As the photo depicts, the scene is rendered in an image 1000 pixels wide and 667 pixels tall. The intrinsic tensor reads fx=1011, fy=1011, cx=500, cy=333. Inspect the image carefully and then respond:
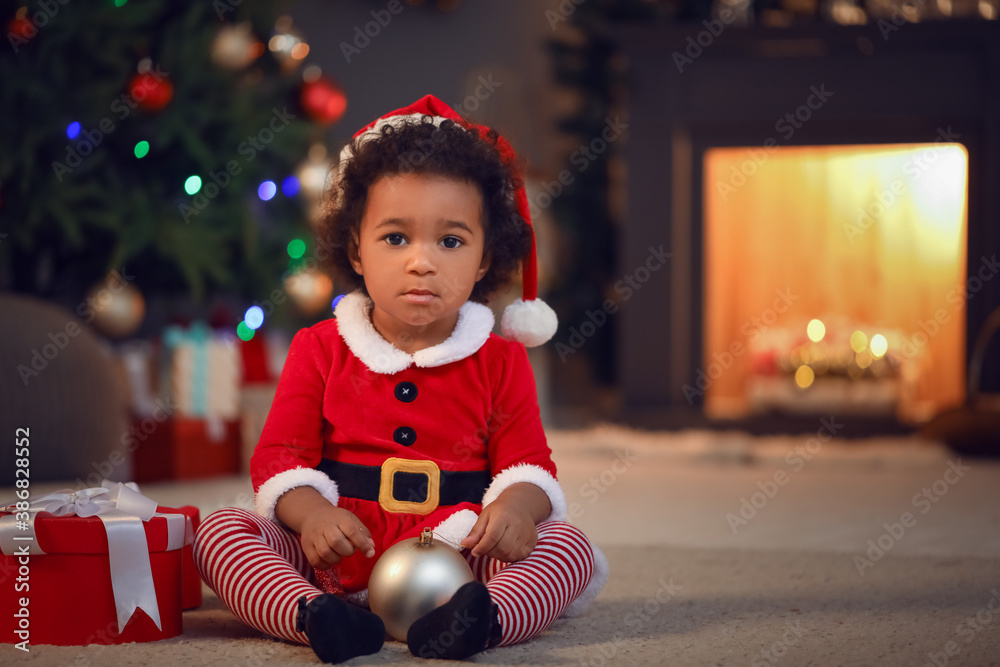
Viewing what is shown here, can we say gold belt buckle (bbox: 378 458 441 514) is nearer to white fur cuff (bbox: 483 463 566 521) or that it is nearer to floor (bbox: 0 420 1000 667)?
white fur cuff (bbox: 483 463 566 521)

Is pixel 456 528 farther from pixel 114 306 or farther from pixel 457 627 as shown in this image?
pixel 114 306

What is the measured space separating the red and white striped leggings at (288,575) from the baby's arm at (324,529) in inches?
1.3

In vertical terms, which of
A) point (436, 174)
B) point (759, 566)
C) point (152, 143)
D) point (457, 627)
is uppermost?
point (152, 143)

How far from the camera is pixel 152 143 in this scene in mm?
2713

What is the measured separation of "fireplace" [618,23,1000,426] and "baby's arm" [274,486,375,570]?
2495 millimetres

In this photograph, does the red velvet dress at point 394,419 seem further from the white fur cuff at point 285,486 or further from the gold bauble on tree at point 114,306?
the gold bauble on tree at point 114,306

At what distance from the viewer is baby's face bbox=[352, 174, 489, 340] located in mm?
1165

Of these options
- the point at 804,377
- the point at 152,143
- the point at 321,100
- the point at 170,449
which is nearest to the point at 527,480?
the point at 170,449

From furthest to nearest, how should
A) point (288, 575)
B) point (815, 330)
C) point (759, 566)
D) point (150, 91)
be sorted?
point (815, 330) → point (150, 91) → point (759, 566) → point (288, 575)

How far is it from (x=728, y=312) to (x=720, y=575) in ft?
7.49

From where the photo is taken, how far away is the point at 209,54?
Result: 2713mm

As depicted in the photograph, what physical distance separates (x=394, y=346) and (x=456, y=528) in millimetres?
238

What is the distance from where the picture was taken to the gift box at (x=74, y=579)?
105 cm

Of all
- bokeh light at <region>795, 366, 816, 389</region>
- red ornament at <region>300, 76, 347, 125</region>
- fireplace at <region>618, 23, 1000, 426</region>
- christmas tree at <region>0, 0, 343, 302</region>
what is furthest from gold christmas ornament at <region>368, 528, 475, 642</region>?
bokeh light at <region>795, 366, 816, 389</region>
